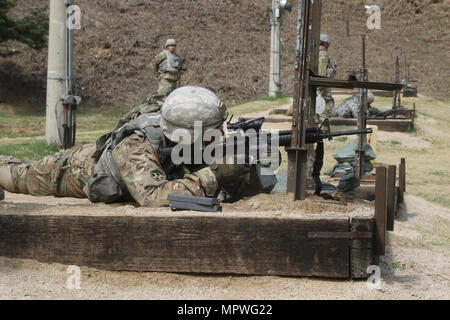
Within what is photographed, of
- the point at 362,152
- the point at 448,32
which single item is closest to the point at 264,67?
the point at 448,32

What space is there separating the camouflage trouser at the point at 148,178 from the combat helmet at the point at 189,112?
177 millimetres

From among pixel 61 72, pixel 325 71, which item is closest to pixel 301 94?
pixel 61 72

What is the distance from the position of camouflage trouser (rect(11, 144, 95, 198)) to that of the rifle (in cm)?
69

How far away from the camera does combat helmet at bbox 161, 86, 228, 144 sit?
3.86 m

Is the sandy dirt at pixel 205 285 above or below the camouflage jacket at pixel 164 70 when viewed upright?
below

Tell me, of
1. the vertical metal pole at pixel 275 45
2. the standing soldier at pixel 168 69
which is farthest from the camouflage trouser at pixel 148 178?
the vertical metal pole at pixel 275 45

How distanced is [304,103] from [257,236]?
0.88 metres

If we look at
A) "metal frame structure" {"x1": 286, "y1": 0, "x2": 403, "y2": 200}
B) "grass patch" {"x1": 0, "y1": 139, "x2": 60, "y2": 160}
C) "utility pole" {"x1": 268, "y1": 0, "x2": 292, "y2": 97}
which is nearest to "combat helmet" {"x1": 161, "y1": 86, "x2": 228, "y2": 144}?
"metal frame structure" {"x1": 286, "y1": 0, "x2": 403, "y2": 200}

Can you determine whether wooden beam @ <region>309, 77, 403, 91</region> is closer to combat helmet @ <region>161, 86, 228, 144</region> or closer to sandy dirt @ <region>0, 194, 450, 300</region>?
combat helmet @ <region>161, 86, 228, 144</region>

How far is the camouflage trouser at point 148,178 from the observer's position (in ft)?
12.0

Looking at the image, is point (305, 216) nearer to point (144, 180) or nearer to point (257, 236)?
point (257, 236)

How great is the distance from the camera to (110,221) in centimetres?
326

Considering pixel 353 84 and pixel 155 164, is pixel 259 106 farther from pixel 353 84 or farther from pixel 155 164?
pixel 353 84

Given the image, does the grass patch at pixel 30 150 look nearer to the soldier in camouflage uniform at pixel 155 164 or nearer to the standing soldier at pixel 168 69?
the standing soldier at pixel 168 69
